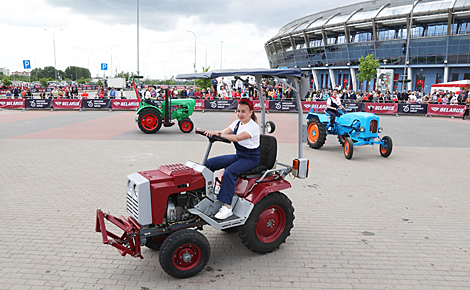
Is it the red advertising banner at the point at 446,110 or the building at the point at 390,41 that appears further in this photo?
the building at the point at 390,41

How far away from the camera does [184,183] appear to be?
11.6 feet

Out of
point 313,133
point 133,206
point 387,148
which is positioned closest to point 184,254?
point 133,206


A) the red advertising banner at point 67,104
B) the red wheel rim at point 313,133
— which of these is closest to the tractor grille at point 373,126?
the red wheel rim at point 313,133

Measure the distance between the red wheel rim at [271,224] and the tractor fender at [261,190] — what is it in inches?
8.7

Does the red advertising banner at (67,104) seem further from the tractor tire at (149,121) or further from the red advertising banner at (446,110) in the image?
the red advertising banner at (446,110)

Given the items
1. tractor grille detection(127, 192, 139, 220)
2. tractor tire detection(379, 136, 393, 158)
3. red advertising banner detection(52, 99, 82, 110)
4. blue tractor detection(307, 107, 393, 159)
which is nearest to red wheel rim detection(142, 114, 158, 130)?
blue tractor detection(307, 107, 393, 159)

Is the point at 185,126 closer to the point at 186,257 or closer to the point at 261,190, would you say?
the point at 261,190

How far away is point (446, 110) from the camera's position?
861 inches

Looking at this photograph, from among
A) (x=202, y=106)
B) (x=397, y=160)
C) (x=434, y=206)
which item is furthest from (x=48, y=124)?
(x=434, y=206)

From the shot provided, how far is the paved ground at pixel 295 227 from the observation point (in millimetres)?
3477

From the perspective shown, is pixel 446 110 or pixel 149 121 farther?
pixel 446 110

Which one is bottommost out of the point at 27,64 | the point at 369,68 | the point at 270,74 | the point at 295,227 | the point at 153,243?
the point at 295,227

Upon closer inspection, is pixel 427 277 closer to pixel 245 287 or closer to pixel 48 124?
pixel 245 287

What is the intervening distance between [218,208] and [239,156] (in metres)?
0.67
